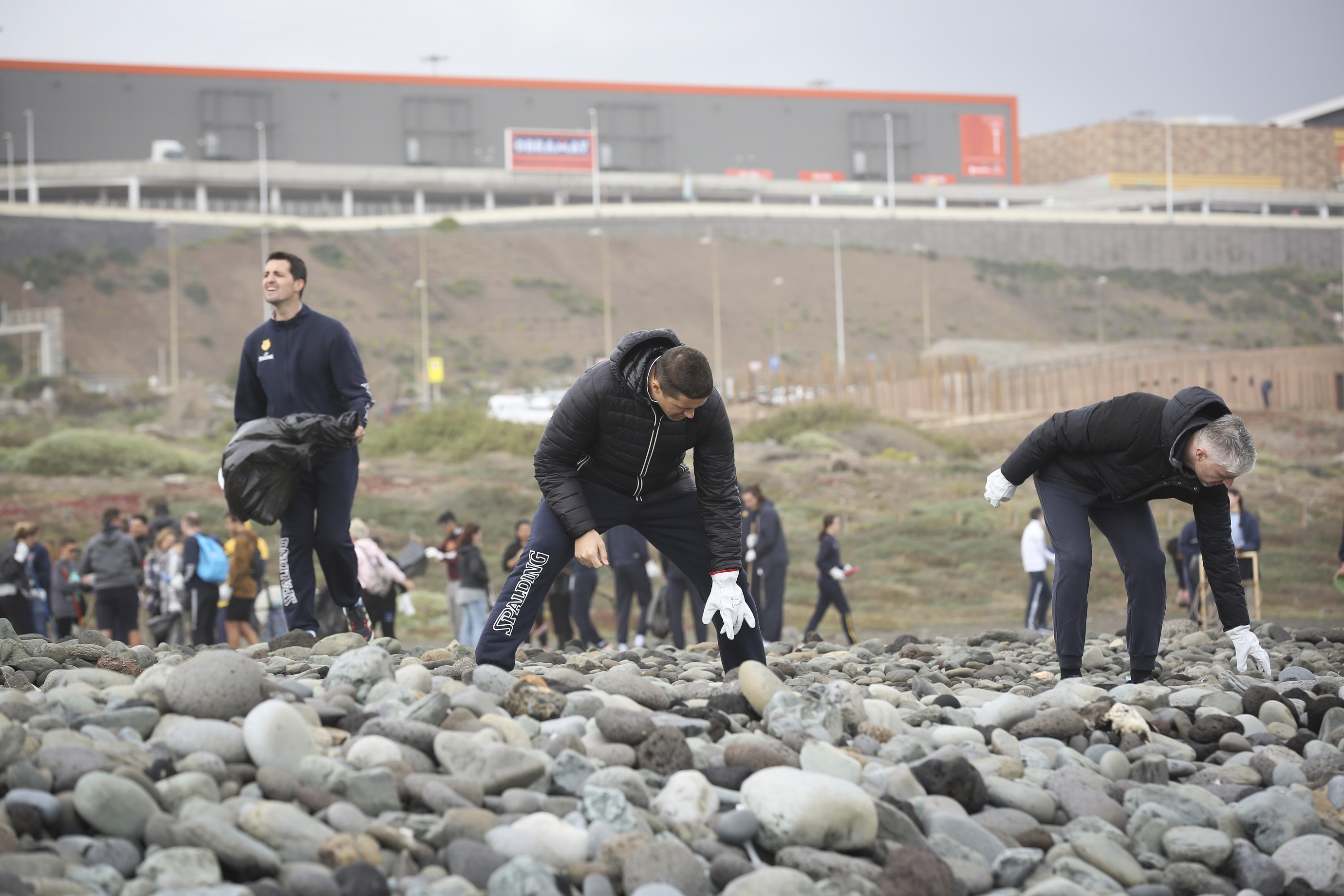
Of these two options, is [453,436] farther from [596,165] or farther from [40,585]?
[596,165]

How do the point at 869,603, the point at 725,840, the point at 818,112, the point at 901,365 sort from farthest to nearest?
the point at 818,112
the point at 901,365
the point at 869,603
the point at 725,840

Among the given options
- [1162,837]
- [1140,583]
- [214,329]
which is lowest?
[1162,837]

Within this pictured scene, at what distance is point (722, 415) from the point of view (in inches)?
196

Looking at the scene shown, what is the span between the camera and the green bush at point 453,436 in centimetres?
3195

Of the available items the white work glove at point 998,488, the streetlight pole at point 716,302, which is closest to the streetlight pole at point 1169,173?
the streetlight pole at point 716,302

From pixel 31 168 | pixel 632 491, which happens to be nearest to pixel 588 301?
pixel 31 168

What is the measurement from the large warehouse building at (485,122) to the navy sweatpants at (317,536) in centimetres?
7727

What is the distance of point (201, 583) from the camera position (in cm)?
1171

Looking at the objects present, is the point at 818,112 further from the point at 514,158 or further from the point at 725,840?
the point at 725,840

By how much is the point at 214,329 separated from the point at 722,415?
207 feet

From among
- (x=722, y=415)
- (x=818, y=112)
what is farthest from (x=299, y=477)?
(x=818, y=112)

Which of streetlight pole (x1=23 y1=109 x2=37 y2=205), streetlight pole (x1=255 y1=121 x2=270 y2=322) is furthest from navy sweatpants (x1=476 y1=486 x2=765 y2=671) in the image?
streetlight pole (x1=23 y1=109 x2=37 y2=205)

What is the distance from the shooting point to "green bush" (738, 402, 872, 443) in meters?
36.1

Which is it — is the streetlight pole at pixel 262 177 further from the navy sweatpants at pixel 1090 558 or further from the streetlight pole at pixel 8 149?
the navy sweatpants at pixel 1090 558
